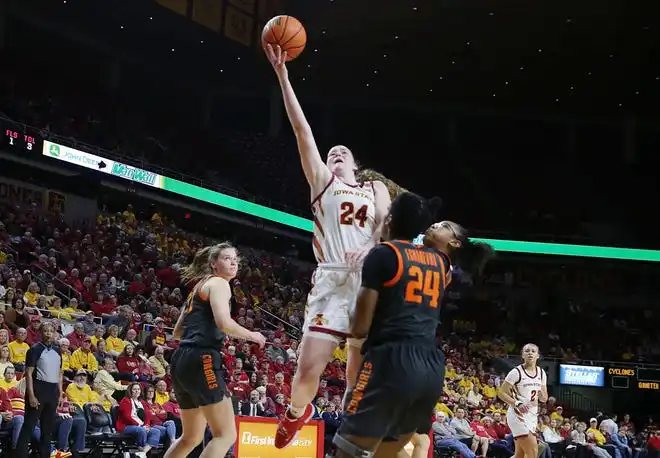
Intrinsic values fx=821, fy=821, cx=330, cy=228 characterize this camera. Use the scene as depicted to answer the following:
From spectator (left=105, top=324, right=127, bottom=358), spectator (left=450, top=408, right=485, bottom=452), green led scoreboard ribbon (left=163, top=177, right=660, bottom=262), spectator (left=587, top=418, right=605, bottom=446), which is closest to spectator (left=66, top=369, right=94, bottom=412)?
spectator (left=105, top=324, right=127, bottom=358)

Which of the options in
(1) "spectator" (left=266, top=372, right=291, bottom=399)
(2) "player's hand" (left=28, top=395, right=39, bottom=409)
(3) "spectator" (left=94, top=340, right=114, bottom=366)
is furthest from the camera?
(1) "spectator" (left=266, top=372, right=291, bottom=399)

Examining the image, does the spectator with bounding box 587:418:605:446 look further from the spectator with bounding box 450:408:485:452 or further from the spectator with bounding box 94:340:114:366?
the spectator with bounding box 94:340:114:366

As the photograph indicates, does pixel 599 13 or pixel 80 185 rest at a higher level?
pixel 599 13

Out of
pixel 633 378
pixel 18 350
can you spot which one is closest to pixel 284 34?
pixel 18 350

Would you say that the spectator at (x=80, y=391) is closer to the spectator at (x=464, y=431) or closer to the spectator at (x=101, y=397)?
the spectator at (x=101, y=397)

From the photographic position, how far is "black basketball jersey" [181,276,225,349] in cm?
600

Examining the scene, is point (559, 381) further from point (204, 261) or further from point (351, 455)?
point (351, 455)

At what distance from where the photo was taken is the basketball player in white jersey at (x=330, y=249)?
5.50 meters

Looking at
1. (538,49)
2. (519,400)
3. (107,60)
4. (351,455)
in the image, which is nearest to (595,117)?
(538,49)

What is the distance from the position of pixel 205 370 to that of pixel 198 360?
96 mm

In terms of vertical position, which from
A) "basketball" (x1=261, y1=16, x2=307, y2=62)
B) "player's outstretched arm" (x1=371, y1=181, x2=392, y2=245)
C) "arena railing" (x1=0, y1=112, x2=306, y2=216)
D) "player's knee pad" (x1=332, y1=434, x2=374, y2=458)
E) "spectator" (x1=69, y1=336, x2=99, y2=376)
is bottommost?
"player's knee pad" (x1=332, y1=434, x2=374, y2=458)

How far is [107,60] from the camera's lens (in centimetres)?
2869

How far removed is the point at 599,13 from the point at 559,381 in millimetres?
11546

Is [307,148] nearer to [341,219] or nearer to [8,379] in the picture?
[341,219]
